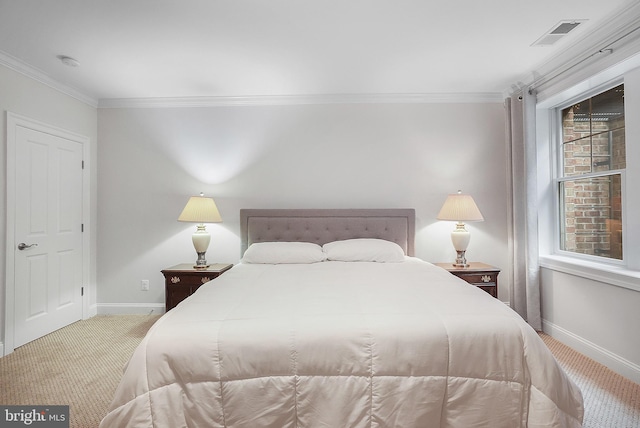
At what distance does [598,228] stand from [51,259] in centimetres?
502

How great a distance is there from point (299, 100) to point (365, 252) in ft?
6.04

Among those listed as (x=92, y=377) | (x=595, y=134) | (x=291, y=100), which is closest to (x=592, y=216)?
(x=595, y=134)

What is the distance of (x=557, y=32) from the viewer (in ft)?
7.92

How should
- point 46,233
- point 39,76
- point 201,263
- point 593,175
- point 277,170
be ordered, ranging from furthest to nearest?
point 277,170, point 201,263, point 46,233, point 39,76, point 593,175

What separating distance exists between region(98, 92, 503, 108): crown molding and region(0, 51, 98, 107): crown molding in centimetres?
21

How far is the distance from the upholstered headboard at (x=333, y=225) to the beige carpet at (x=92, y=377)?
1514 millimetres

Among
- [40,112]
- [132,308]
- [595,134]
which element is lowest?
[132,308]

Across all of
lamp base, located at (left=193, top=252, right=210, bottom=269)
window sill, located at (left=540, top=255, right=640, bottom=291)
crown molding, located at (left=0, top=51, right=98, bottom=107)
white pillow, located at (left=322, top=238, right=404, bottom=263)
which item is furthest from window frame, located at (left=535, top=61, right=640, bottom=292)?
crown molding, located at (left=0, top=51, right=98, bottom=107)

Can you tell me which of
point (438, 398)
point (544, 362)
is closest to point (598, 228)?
point (544, 362)

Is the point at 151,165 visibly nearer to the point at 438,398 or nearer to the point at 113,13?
the point at 113,13

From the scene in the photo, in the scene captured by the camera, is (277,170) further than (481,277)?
Yes

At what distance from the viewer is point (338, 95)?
3.63 m

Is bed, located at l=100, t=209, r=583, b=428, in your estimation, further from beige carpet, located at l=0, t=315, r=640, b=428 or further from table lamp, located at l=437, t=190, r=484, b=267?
table lamp, located at l=437, t=190, r=484, b=267

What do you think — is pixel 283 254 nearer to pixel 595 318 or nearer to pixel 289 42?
pixel 289 42
